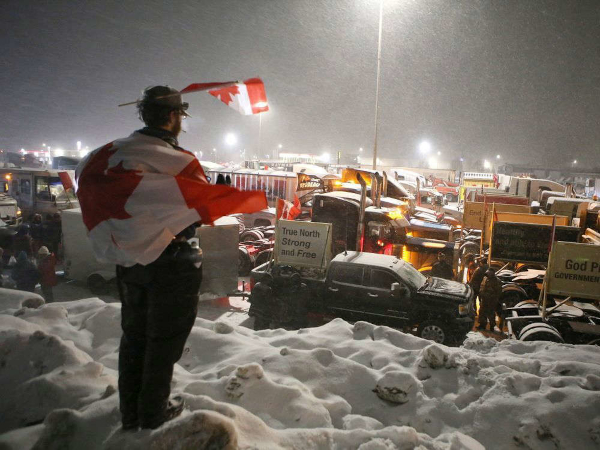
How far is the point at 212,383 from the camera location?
337cm

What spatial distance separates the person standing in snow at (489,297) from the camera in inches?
411

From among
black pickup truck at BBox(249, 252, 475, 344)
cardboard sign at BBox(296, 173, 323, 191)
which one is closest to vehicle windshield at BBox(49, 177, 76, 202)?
cardboard sign at BBox(296, 173, 323, 191)

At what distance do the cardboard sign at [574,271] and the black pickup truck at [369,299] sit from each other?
175 cm

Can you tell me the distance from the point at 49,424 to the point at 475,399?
11.1ft

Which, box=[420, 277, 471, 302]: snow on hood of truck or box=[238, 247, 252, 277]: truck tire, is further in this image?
box=[238, 247, 252, 277]: truck tire

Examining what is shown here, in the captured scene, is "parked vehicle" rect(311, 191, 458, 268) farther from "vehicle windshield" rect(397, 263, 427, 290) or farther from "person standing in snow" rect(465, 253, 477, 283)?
"vehicle windshield" rect(397, 263, 427, 290)

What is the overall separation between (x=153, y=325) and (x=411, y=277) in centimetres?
775

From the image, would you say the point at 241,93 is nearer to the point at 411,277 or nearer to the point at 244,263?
the point at 411,277

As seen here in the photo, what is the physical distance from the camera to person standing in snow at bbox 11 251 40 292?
950 cm

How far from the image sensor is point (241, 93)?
12.0 feet

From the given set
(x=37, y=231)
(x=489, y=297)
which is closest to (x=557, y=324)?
(x=489, y=297)

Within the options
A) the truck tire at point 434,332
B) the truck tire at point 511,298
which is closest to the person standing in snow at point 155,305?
the truck tire at point 434,332

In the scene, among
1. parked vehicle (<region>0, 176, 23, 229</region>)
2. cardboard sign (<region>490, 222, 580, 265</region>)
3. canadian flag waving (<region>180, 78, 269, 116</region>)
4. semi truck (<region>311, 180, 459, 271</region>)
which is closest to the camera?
canadian flag waving (<region>180, 78, 269, 116</region>)

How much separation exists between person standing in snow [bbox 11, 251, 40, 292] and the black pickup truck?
5348mm
